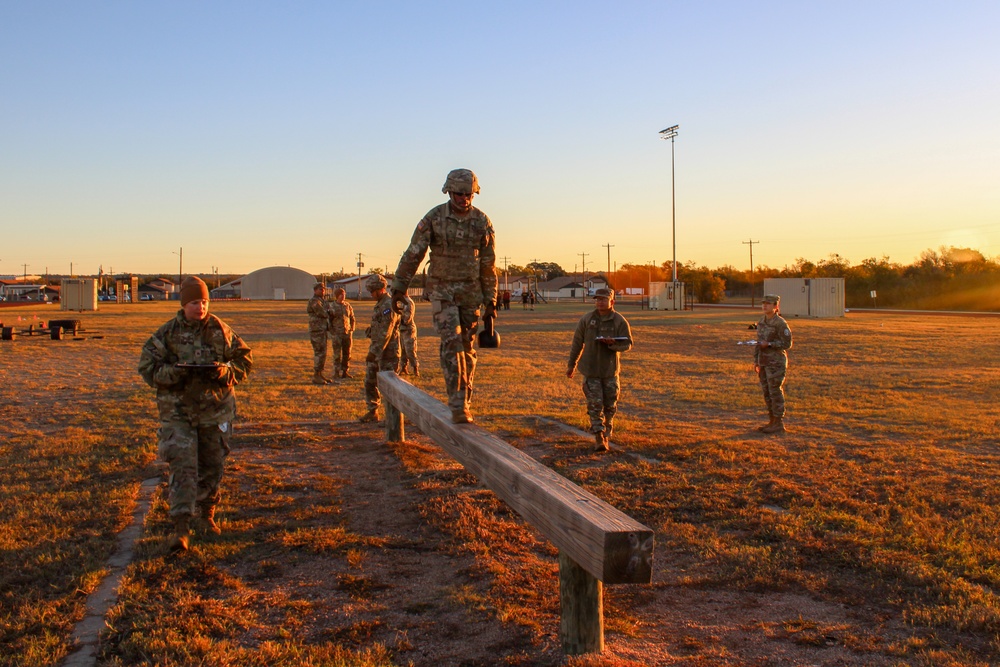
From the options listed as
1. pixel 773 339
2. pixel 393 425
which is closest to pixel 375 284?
pixel 393 425

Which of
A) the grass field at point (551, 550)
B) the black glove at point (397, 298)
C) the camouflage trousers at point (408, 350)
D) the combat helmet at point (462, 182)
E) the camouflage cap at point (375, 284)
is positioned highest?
the combat helmet at point (462, 182)

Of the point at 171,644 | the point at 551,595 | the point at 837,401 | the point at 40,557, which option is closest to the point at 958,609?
the point at 551,595

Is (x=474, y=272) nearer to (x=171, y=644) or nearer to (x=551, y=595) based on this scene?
(x=551, y=595)

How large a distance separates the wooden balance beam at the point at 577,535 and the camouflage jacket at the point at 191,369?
2.00 m

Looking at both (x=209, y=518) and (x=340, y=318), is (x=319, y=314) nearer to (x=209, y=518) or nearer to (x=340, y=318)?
(x=340, y=318)

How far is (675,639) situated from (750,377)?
14502mm

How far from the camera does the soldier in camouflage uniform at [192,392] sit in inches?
224

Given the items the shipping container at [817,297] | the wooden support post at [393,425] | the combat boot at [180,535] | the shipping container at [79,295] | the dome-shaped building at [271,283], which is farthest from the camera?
the dome-shaped building at [271,283]

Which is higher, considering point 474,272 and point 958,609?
point 474,272

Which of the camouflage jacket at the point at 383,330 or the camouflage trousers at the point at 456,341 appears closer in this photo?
the camouflage trousers at the point at 456,341

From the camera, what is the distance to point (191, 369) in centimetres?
571

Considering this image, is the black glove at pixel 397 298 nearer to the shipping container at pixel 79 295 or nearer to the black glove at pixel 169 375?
the black glove at pixel 169 375

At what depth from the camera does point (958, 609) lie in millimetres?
4605

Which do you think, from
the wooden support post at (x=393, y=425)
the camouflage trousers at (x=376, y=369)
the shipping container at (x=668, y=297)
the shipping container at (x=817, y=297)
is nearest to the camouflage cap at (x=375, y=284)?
the camouflage trousers at (x=376, y=369)
